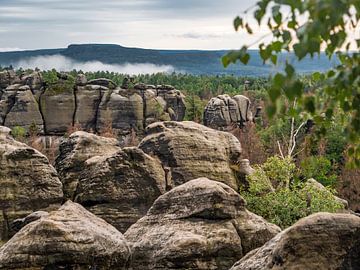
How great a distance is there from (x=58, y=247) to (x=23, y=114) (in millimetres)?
83969

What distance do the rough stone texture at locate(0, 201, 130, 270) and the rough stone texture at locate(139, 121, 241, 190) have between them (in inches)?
752

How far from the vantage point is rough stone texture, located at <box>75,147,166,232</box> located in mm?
31984

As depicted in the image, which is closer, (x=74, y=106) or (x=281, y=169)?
(x=281, y=169)

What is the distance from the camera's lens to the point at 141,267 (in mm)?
17453

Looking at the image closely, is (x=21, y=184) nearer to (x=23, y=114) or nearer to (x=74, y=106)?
(x=23, y=114)

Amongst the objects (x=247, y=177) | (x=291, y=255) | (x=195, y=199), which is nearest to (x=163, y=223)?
(x=195, y=199)

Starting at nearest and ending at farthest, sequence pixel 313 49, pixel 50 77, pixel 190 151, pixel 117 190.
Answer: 1. pixel 313 49
2. pixel 117 190
3. pixel 190 151
4. pixel 50 77

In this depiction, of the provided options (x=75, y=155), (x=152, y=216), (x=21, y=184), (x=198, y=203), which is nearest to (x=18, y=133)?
(x=75, y=155)

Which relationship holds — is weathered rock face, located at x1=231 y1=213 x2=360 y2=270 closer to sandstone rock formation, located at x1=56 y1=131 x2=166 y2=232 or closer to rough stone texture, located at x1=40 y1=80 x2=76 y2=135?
sandstone rock formation, located at x1=56 y1=131 x2=166 y2=232

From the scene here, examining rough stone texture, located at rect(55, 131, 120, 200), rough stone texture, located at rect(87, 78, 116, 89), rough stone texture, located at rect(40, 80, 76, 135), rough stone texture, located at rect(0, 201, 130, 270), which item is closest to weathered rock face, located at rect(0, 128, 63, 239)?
rough stone texture, located at rect(55, 131, 120, 200)

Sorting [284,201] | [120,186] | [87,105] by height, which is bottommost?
[87,105]

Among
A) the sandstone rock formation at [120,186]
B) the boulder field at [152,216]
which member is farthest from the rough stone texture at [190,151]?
the sandstone rock formation at [120,186]

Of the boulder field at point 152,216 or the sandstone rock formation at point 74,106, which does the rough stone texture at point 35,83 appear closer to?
the sandstone rock formation at point 74,106

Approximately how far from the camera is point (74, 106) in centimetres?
10012
